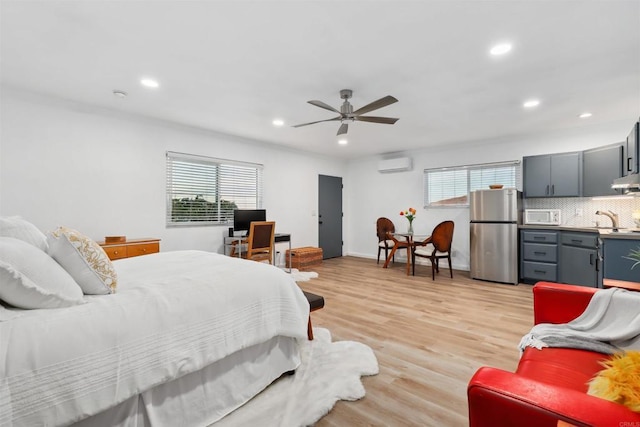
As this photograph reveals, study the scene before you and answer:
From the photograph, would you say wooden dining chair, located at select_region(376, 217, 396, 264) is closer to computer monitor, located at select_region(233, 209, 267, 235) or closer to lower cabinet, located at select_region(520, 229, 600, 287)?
lower cabinet, located at select_region(520, 229, 600, 287)

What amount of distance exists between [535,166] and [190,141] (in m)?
5.56

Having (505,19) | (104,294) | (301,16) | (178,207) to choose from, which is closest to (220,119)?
(178,207)

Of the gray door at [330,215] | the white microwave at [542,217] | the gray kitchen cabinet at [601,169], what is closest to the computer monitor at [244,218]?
the gray door at [330,215]

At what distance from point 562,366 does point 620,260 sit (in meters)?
2.69

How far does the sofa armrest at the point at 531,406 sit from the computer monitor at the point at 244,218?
439 centimetres

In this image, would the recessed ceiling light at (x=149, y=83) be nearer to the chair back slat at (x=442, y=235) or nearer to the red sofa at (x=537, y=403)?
the red sofa at (x=537, y=403)

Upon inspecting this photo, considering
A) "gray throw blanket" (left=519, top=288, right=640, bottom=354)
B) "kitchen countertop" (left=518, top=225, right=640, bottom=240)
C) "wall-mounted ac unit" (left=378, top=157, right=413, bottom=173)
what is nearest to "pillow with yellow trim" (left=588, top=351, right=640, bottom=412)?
"gray throw blanket" (left=519, top=288, right=640, bottom=354)

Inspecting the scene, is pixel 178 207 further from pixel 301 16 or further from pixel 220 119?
pixel 301 16

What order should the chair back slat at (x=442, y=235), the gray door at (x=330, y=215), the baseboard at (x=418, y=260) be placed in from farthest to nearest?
the gray door at (x=330, y=215) → the baseboard at (x=418, y=260) → the chair back slat at (x=442, y=235)

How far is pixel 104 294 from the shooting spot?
57.5 inches

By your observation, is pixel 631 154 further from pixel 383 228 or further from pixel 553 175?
pixel 383 228

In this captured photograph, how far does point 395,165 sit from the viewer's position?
6.36 m

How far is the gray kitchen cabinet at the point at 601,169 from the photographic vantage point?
3768 millimetres

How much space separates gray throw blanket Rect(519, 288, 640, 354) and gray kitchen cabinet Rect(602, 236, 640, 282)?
205cm
